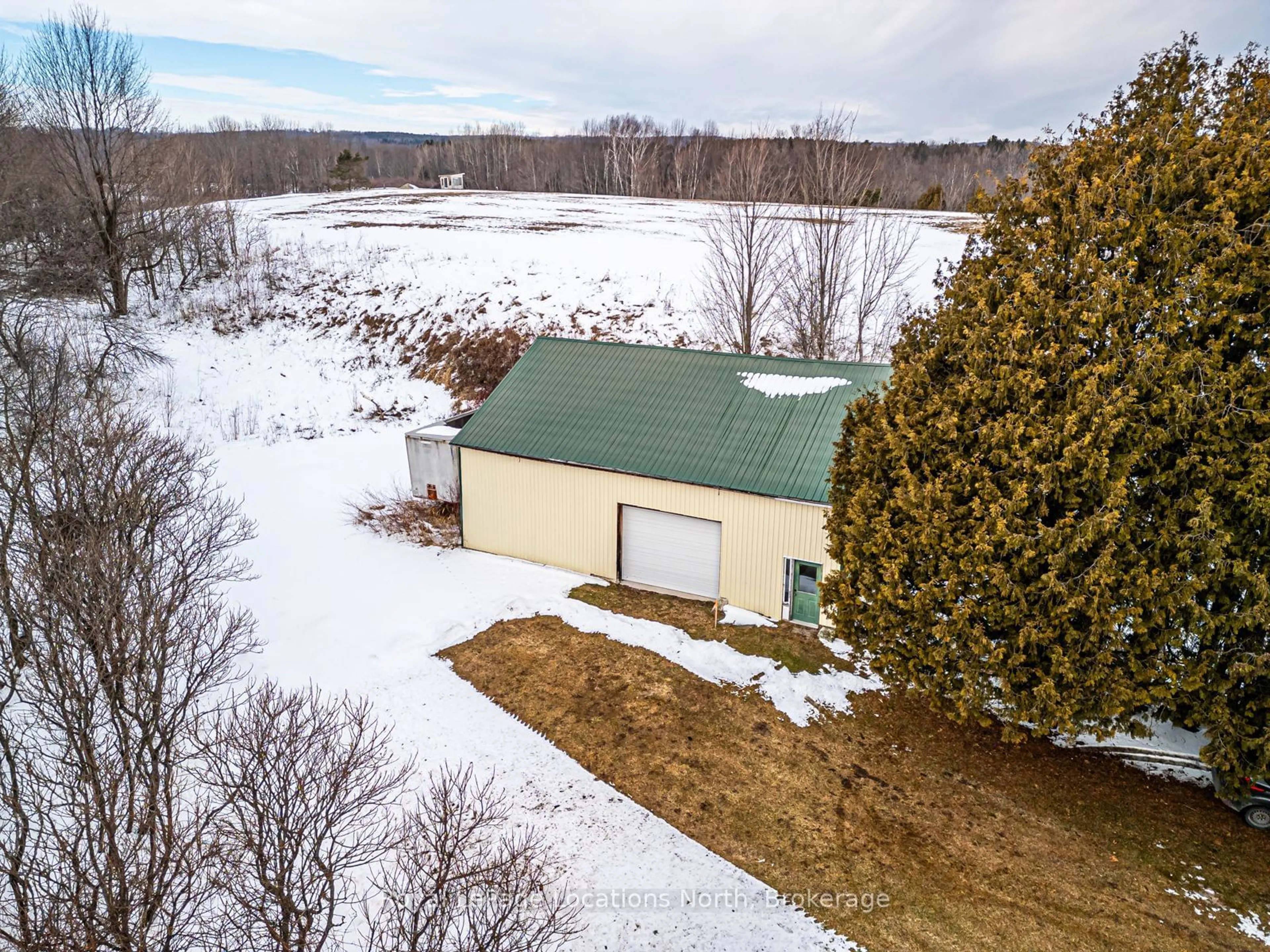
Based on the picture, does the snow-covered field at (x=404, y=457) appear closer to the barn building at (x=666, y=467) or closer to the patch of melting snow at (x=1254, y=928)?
the barn building at (x=666, y=467)

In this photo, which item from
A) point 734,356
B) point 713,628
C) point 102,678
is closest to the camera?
point 102,678

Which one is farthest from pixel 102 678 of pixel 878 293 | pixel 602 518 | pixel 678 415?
pixel 878 293

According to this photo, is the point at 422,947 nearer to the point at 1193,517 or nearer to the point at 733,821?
the point at 733,821

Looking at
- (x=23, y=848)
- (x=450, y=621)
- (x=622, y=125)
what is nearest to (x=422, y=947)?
(x=23, y=848)

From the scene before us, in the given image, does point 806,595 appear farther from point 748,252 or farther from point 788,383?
point 748,252

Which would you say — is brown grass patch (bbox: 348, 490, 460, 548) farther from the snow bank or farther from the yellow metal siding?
the snow bank

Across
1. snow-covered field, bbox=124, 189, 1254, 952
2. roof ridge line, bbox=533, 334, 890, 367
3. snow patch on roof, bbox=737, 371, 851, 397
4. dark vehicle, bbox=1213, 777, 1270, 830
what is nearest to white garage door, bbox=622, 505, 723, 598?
snow-covered field, bbox=124, 189, 1254, 952

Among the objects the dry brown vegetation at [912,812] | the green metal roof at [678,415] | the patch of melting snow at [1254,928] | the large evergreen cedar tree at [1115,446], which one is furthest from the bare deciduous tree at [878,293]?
the patch of melting snow at [1254,928]
